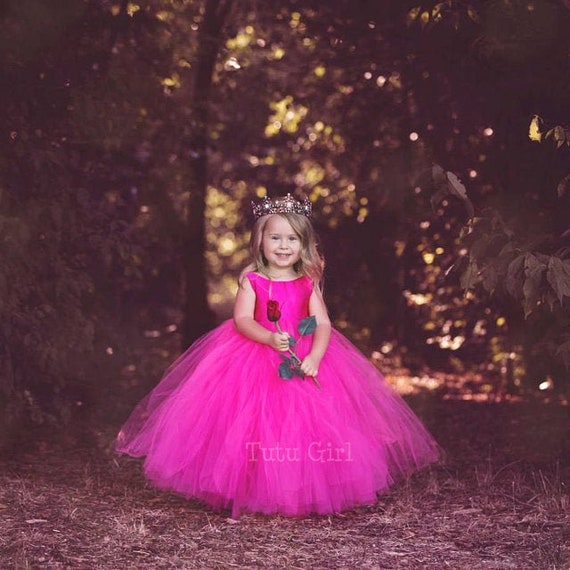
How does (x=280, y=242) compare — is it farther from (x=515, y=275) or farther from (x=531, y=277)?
(x=531, y=277)

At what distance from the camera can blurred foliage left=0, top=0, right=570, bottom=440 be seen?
4609 millimetres

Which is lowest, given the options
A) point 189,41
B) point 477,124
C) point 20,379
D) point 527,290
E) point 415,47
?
point 20,379

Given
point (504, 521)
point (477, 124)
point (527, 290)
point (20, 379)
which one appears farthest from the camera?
point (477, 124)

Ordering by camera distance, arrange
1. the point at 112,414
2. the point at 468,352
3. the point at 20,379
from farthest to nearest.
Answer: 1. the point at 468,352
2. the point at 112,414
3. the point at 20,379

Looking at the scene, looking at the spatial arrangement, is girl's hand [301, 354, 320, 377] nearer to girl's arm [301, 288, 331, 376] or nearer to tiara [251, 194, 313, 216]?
girl's arm [301, 288, 331, 376]

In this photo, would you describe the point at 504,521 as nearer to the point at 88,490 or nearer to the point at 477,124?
the point at 88,490

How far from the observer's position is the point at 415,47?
5.55 metres

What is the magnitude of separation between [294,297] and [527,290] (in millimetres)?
1188

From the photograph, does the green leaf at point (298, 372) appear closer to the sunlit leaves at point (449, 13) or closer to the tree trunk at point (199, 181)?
the sunlit leaves at point (449, 13)

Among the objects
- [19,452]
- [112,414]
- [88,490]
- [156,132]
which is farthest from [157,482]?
[156,132]

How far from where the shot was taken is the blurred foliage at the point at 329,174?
15.1ft

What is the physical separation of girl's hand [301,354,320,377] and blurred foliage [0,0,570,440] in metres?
0.76

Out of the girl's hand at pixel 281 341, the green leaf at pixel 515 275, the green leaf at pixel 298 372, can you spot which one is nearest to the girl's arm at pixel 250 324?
the girl's hand at pixel 281 341

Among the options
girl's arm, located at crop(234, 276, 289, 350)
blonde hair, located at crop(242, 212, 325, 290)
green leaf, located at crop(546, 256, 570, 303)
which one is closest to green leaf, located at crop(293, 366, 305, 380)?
girl's arm, located at crop(234, 276, 289, 350)
